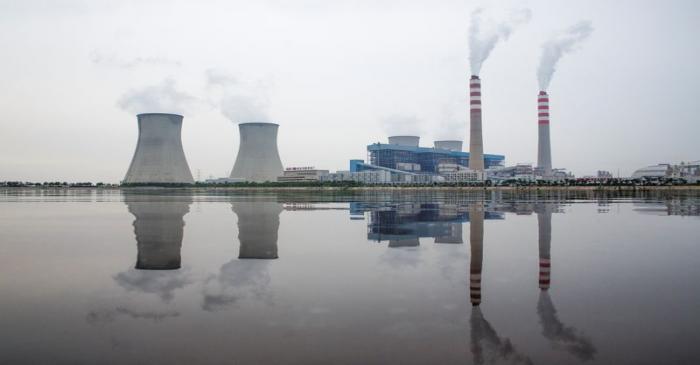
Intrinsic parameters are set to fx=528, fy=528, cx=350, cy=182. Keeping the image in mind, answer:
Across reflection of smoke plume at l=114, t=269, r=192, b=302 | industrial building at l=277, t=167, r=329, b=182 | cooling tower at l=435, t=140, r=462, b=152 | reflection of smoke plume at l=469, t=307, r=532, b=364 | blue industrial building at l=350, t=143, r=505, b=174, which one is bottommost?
reflection of smoke plume at l=469, t=307, r=532, b=364

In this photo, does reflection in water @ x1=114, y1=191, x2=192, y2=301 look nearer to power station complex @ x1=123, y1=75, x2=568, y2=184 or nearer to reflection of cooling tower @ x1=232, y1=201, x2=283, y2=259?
reflection of cooling tower @ x1=232, y1=201, x2=283, y2=259

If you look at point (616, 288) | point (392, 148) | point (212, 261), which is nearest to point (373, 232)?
point (212, 261)

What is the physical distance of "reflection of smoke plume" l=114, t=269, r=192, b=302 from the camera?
20.7 ft

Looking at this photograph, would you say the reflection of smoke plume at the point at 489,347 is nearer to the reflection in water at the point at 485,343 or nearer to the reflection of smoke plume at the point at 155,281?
the reflection in water at the point at 485,343

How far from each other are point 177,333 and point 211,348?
0.58 metres

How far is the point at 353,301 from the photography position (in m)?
5.65

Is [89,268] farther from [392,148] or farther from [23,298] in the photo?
[392,148]

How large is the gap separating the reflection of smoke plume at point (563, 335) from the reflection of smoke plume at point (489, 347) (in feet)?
1.38

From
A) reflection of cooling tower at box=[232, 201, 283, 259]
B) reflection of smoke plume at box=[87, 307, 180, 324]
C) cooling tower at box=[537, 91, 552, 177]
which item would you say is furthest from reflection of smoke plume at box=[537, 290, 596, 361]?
cooling tower at box=[537, 91, 552, 177]

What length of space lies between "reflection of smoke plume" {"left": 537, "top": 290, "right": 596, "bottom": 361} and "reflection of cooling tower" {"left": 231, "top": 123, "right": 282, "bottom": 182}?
2061 inches

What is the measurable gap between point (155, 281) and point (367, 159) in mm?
84912

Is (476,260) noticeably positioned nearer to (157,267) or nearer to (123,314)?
(157,267)

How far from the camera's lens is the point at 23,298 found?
5.99 m

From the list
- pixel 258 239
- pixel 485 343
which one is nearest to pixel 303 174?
pixel 258 239
